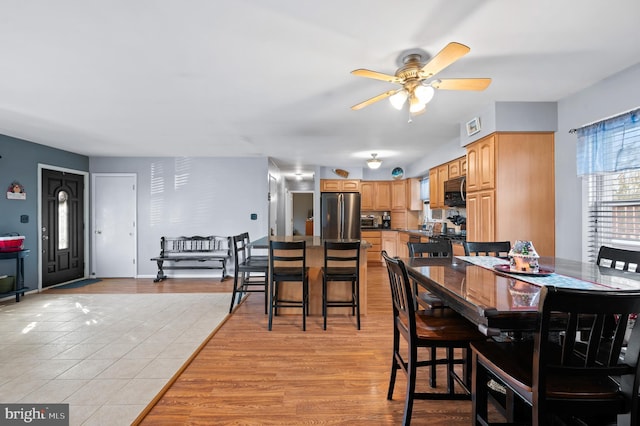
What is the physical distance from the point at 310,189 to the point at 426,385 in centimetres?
886

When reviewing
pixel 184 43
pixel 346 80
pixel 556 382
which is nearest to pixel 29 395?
pixel 184 43

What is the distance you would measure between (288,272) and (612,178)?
3.14 meters

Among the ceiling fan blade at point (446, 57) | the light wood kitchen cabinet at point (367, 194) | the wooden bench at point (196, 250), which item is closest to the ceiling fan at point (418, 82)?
the ceiling fan blade at point (446, 57)

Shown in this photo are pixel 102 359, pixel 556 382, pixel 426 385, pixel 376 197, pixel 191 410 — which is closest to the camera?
pixel 556 382

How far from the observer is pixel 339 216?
7.19 m

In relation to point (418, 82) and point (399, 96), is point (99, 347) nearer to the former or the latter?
point (399, 96)

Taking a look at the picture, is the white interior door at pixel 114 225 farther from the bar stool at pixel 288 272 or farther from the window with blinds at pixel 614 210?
the window with blinds at pixel 614 210

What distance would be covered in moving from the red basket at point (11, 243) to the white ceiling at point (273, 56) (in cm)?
145

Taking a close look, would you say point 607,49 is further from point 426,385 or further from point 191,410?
point 191,410

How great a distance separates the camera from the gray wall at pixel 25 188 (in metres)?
4.38

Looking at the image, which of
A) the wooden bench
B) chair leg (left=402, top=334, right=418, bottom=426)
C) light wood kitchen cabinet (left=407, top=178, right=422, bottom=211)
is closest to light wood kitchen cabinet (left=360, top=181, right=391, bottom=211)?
light wood kitchen cabinet (left=407, top=178, right=422, bottom=211)

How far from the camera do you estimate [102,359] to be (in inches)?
103

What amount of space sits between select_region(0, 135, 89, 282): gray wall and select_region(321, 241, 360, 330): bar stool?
458 centimetres

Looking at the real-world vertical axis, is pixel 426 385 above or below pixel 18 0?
below
